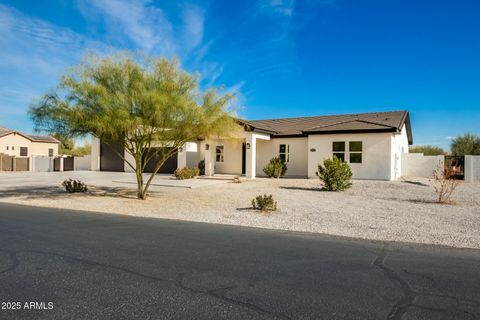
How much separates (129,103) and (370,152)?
51.5 ft

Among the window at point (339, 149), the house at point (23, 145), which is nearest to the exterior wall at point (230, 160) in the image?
the window at point (339, 149)

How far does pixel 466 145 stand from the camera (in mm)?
36312

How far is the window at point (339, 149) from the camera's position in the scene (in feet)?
73.4

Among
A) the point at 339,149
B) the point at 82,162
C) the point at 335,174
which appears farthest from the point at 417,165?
the point at 82,162

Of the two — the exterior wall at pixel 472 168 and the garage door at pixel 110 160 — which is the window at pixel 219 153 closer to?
the garage door at pixel 110 160

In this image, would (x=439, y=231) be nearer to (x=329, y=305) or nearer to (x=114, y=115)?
(x=329, y=305)

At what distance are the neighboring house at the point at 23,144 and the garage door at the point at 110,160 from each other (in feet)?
36.3

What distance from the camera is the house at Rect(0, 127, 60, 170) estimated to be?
4038 centimetres

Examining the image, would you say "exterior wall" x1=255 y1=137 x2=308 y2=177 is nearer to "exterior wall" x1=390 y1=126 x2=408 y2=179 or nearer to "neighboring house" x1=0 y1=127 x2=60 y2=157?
"exterior wall" x1=390 y1=126 x2=408 y2=179

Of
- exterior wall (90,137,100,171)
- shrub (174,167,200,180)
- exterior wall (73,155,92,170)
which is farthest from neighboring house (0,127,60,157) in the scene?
shrub (174,167,200,180)

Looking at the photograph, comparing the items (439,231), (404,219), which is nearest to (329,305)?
(439,231)

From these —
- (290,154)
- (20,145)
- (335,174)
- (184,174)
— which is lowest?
(184,174)

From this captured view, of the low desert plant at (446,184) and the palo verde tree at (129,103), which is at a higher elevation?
the palo verde tree at (129,103)

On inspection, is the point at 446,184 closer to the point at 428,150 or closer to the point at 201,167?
the point at 201,167
